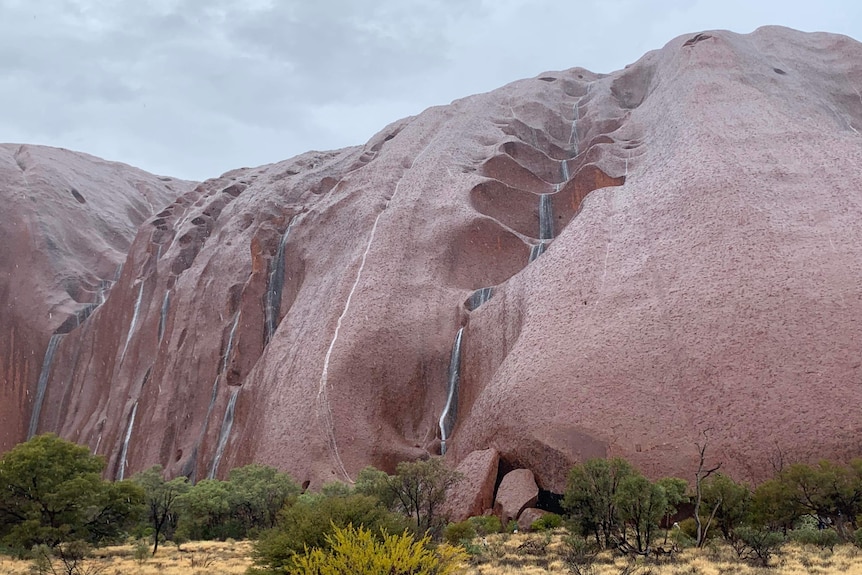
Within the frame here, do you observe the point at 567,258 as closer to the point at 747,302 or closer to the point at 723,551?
the point at 747,302

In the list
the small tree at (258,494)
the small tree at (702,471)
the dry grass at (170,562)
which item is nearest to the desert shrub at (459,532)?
the dry grass at (170,562)

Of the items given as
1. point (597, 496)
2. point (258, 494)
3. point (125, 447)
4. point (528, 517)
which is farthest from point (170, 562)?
point (125, 447)

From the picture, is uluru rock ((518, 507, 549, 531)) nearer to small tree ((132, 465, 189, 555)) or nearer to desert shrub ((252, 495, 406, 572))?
desert shrub ((252, 495, 406, 572))

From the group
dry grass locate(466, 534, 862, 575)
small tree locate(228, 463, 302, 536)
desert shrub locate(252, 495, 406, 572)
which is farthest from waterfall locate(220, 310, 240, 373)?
desert shrub locate(252, 495, 406, 572)

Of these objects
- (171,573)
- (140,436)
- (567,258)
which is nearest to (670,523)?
(567,258)

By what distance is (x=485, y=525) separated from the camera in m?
21.1

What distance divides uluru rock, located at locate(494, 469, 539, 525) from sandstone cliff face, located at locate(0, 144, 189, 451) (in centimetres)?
3627

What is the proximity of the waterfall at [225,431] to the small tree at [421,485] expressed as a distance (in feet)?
48.2

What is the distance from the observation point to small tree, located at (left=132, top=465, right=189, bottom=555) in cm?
2494

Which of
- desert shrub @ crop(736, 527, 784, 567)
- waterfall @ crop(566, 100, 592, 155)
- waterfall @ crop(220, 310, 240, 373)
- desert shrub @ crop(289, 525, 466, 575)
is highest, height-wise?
waterfall @ crop(566, 100, 592, 155)

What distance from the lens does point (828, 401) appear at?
2039cm

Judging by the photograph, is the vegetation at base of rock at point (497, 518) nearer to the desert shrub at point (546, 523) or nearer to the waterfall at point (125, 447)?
the desert shrub at point (546, 523)

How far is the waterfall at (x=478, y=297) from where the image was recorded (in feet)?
105

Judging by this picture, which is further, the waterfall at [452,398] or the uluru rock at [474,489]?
the waterfall at [452,398]
